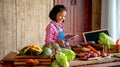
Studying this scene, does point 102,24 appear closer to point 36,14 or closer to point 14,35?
point 36,14

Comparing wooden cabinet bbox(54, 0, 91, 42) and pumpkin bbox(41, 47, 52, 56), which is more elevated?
wooden cabinet bbox(54, 0, 91, 42)

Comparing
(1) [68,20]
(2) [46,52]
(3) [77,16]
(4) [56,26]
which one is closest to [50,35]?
(4) [56,26]

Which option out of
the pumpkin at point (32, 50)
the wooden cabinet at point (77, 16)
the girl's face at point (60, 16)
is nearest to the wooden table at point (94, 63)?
the pumpkin at point (32, 50)

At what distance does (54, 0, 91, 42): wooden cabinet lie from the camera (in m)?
5.34

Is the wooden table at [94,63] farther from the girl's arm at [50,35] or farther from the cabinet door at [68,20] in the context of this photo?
the cabinet door at [68,20]

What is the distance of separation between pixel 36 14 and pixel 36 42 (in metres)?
0.48

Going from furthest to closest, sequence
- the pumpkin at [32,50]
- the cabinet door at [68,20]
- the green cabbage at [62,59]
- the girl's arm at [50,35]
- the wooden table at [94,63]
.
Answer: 1. the cabinet door at [68,20]
2. the girl's arm at [50,35]
3. the wooden table at [94,63]
4. the pumpkin at [32,50]
5. the green cabbage at [62,59]

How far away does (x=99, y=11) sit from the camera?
5609mm

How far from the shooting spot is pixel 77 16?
18.0 ft

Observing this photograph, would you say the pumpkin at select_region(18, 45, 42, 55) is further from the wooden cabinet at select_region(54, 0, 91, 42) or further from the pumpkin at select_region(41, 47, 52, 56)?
the wooden cabinet at select_region(54, 0, 91, 42)

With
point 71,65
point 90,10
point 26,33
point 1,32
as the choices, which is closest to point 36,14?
point 26,33

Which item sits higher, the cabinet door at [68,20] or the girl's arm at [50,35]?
the cabinet door at [68,20]

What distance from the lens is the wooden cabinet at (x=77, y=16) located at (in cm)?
534

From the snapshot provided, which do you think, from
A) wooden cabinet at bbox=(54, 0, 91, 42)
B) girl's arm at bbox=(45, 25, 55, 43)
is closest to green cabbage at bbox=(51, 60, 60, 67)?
girl's arm at bbox=(45, 25, 55, 43)
